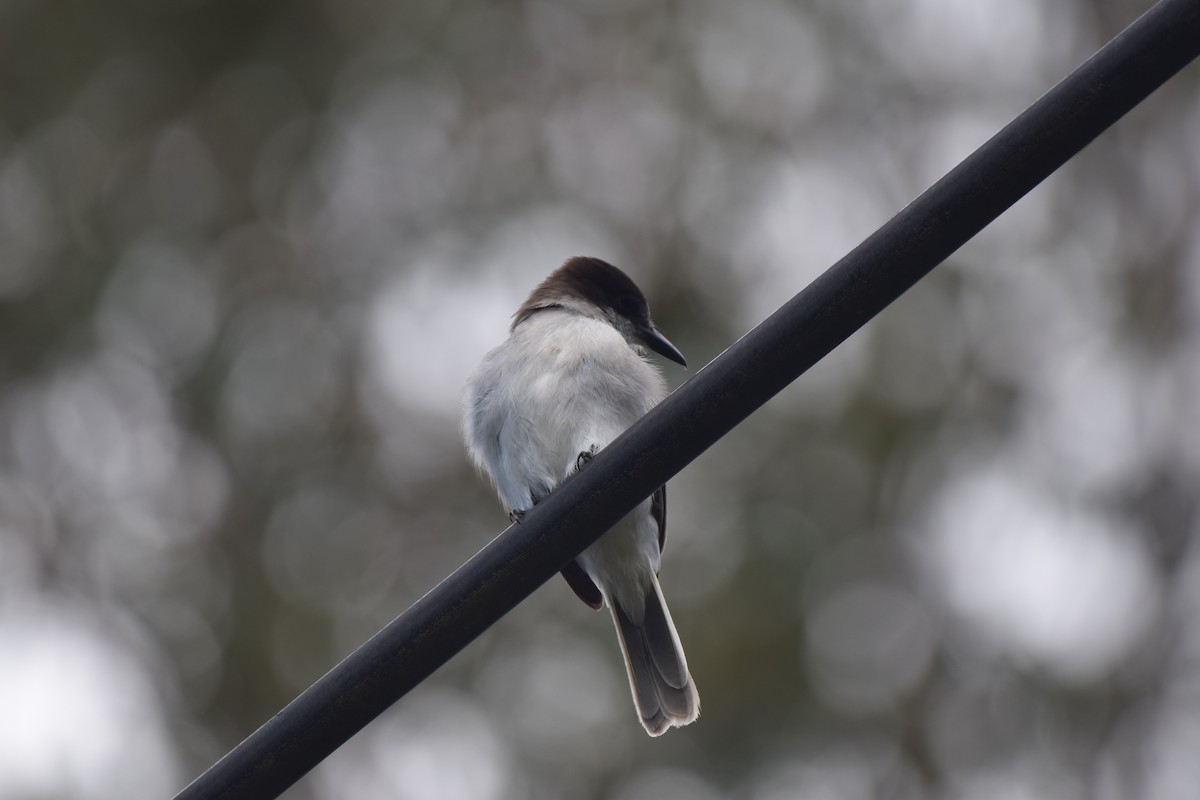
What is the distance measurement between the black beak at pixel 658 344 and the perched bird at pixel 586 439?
384 mm

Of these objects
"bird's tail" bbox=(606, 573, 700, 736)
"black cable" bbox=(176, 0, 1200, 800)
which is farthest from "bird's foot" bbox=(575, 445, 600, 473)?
"black cable" bbox=(176, 0, 1200, 800)

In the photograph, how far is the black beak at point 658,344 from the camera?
18.2ft

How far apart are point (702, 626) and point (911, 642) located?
1.76 metres

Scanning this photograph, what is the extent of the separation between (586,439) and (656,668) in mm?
1042

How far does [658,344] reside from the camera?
566 centimetres

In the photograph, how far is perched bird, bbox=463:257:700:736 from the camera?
15.0 ft

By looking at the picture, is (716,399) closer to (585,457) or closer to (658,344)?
(585,457)

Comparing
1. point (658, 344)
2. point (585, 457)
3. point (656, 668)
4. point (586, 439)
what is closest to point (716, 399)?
point (585, 457)

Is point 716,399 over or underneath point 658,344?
over

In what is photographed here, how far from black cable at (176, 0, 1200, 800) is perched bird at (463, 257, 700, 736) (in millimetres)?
1749

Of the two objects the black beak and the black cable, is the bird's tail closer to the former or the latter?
the black beak

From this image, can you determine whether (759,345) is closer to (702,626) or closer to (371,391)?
(702,626)

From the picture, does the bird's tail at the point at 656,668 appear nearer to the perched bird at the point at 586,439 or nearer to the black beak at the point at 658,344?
the perched bird at the point at 586,439

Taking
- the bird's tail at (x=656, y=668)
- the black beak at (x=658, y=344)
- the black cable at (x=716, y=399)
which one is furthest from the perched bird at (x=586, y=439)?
the black cable at (x=716, y=399)
